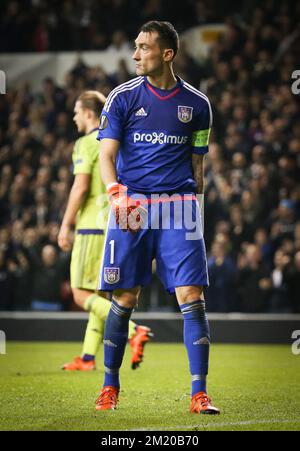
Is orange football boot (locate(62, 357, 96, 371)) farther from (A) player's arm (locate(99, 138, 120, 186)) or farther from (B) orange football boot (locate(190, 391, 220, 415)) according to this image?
(A) player's arm (locate(99, 138, 120, 186))

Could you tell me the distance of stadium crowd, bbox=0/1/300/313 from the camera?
13.0 metres

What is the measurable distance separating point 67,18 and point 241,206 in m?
7.77

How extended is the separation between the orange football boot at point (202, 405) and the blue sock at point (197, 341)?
37 mm

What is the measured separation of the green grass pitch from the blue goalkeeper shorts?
0.80 meters

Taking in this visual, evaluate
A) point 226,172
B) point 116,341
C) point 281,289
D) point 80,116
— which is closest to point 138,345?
point 116,341

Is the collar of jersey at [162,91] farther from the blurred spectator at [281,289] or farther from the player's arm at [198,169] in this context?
the blurred spectator at [281,289]

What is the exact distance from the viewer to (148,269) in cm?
596

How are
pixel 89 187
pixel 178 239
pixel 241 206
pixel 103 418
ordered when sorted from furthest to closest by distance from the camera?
1. pixel 241 206
2. pixel 89 187
3. pixel 178 239
4. pixel 103 418

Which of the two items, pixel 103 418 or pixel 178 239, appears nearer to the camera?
pixel 103 418

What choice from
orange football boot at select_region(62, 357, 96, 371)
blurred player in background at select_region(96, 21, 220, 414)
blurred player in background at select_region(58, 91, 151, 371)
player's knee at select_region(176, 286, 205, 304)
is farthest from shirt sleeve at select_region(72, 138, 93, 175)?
player's knee at select_region(176, 286, 205, 304)

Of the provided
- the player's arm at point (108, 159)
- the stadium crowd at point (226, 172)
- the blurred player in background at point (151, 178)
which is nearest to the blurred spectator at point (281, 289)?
the stadium crowd at point (226, 172)
